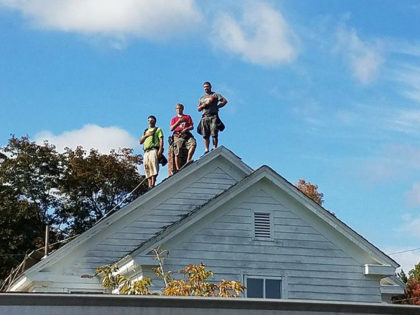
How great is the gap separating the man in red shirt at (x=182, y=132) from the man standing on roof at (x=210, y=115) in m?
0.39

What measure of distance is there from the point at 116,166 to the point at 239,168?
81.8 ft

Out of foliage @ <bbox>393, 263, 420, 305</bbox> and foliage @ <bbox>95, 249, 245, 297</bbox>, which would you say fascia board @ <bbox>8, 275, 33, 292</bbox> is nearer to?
foliage @ <bbox>95, 249, 245, 297</bbox>

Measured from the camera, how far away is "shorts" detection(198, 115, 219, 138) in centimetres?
2394

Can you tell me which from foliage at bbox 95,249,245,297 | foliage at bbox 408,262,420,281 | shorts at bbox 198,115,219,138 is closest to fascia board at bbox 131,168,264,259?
foliage at bbox 95,249,245,297

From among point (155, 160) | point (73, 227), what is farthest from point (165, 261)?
point (73, 227)

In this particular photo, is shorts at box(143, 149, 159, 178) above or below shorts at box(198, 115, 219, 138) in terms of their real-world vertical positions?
below

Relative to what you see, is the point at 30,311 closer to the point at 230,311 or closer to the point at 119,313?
the point at 119,313

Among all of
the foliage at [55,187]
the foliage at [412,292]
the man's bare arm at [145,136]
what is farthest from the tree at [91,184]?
the man's bare arm at [145,136]

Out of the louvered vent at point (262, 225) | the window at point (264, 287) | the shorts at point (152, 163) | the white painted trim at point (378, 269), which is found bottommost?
the window at point (264, 287)

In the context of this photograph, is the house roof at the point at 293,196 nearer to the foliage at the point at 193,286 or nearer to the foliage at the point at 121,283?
the foliage at the point at 121,283

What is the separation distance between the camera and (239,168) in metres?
23.6

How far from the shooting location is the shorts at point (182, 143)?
965 inches

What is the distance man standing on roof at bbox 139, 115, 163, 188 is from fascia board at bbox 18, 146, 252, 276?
173 centimetres

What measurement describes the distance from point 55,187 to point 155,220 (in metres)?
24.8
